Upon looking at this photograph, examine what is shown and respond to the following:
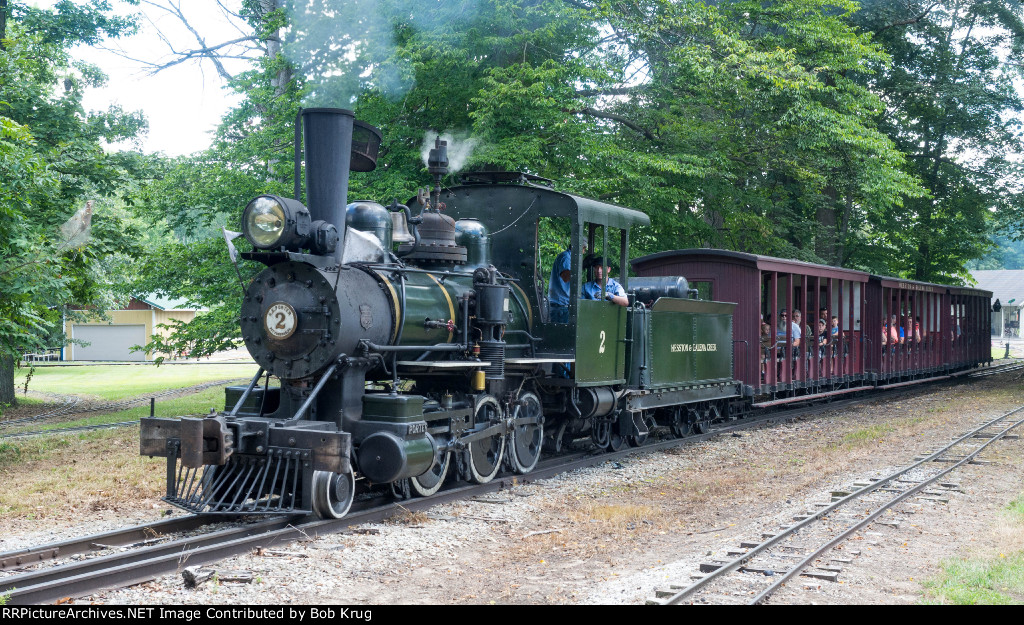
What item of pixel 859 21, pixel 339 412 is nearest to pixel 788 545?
pixel 339 412

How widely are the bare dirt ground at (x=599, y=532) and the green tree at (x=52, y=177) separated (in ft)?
6.45

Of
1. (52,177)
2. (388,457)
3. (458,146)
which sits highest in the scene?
(458,146)

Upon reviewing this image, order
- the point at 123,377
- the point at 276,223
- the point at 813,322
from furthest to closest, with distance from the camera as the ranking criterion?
1. the point at 123,377
2. the point at 813,322
3. the point at 276,223

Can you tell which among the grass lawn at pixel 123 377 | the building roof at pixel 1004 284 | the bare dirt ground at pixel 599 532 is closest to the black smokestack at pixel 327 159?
the bare dirt ground at pixel 599 532

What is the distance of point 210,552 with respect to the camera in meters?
5.45

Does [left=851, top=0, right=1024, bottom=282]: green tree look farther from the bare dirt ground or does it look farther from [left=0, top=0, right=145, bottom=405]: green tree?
[left=0, top=0, right=145, bottom=405]: green tree

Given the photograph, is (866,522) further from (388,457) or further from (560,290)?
(560,290)

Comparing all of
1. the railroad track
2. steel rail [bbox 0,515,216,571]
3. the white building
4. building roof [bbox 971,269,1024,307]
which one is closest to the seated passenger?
the railroad track

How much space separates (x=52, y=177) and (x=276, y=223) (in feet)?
15.0

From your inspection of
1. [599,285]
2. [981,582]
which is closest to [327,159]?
[599,285]

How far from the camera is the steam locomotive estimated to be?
21.4 feet

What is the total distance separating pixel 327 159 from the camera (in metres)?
6.75

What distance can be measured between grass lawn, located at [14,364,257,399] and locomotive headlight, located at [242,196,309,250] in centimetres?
1175

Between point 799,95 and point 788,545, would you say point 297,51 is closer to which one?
point 799,95
